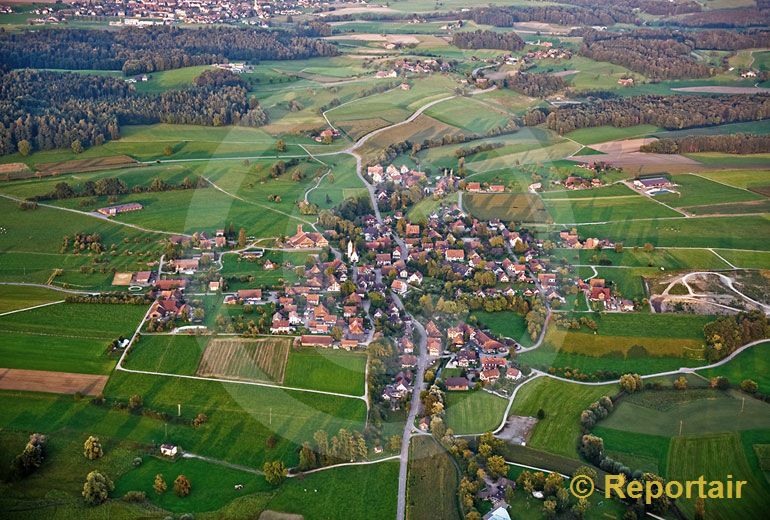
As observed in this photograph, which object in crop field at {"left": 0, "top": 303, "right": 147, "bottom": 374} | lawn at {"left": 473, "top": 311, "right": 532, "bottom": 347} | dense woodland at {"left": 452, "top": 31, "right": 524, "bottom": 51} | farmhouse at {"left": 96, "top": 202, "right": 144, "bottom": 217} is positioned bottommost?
Answer: lawn at {"left": 473, "top": 311, "right": 532, "bottom": 347}

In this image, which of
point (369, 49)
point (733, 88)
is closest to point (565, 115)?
point (733, 88)

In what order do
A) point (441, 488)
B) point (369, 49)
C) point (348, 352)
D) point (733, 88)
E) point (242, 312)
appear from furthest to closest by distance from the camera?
point (369, 49), point (733, 88), point (242, 312), point (348, 352), point (441, 488)

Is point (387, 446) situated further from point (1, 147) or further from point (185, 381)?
point (1, 147)

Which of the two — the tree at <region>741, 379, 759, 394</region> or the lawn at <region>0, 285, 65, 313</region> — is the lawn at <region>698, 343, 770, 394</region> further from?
the lawn at <region>0, 285, 65, 313</region>

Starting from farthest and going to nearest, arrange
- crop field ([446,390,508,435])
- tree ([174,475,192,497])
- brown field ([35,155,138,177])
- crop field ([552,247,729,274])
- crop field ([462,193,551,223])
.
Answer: brown field ([35,155,138,177])
crop field ([462,193,551,223])
crop field ([552,247,729,274])
crop field ([446,390,508,435])
tree ([174,475,192,497])

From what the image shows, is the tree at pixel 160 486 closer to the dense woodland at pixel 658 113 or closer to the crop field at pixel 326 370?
the crop field at pixel 326 370

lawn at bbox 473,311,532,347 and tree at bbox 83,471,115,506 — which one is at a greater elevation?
tree at bbox 83,471,115,506

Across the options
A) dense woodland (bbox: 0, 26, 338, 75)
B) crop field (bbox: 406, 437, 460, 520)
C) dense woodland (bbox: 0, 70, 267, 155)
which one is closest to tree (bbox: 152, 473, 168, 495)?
crop field (bbox: 406, 437, 460, 520)

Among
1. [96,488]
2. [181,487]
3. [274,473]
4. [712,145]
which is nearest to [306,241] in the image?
[274,473]
